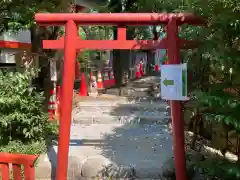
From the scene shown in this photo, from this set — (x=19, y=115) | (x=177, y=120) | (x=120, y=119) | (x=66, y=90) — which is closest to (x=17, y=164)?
(x=66, y=90)

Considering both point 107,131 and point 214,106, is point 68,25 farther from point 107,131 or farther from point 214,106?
point 107,131

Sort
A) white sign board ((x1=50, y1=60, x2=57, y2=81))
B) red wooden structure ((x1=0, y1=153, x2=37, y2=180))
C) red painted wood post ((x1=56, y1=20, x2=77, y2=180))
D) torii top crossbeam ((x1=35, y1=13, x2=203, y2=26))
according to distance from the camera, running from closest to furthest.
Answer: red wooden structure ((x1=0, y1=153, x2=37, y2=180)) < torii top crossbeam ((x1=35, y1=13, x2=203, y2=26)) < red painted wood post ((x1=56, y1=20, x2=77, y2=180)) < white sign board ((x1=50, y1=60, x2=57, y2=81))

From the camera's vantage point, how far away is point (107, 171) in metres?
5.22

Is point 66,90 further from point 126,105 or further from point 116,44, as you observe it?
point 126,105

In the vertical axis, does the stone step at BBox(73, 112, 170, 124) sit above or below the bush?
below

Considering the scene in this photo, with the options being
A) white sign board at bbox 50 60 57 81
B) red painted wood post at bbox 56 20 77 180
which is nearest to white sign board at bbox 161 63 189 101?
red painted wood post at bbox 56 20 77 180

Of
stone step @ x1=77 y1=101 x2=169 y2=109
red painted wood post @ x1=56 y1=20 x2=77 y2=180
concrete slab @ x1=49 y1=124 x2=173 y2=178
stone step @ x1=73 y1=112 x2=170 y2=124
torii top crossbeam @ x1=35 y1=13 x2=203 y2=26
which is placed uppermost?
torii top crossbeam @ x1=35 y1=13 x2=203 y2=26

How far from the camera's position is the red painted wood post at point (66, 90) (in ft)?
14.8

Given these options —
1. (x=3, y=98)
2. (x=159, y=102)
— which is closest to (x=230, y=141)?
(x=3, y=98)

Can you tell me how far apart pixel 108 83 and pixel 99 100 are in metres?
5.08

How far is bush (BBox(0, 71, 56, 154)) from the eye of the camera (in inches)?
220

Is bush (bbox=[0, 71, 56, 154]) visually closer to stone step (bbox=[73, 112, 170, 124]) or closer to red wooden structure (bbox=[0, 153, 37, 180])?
red wooden structure (bbox=[0, 153, 37, 180])

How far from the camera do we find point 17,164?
13.7 ft

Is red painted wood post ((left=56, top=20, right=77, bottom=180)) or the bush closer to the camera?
red painted wood post ((left=56, top=20, right=77, bottom=180))
